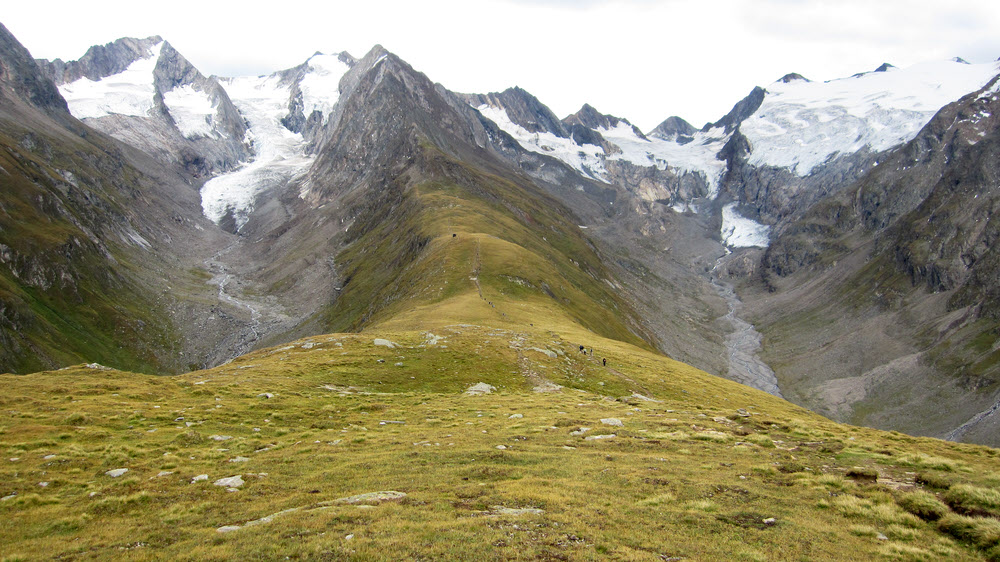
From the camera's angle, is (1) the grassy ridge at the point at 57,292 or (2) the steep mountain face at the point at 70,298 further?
(2) the steep mountain face at the point at 70,298

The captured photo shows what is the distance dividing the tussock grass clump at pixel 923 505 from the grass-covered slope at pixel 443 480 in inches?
2.8

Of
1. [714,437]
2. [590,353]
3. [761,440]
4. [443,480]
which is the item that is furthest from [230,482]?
[590,353]

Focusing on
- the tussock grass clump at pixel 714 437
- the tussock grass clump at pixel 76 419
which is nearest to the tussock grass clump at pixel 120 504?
the tussock grass clump at pixel 76 419

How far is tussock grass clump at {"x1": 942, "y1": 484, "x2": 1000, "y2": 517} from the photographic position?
54.6ft

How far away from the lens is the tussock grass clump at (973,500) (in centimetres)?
1664

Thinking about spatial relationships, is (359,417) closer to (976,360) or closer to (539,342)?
(539,342)

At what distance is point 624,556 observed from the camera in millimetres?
13992

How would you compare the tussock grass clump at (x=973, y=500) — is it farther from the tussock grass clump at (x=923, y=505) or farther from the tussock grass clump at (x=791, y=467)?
the tussock grass clump at (x=791, y=467)

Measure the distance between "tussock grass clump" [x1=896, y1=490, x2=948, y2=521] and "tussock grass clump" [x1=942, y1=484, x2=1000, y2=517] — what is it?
513mm

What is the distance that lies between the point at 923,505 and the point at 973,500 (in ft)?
5.16

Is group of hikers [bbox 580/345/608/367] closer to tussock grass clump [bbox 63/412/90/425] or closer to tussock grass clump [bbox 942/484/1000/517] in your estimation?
tussock grass clump [bbox 942/484/1000/517]

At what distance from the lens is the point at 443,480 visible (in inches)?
842

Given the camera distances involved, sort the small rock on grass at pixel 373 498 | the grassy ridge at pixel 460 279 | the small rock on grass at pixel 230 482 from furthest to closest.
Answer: the grassy ridge at pixel 460 279, the small rock on grass at pixel 230 482, the small rock on grass at pixel 373 498

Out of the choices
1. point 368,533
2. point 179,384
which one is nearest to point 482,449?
point 368,533
